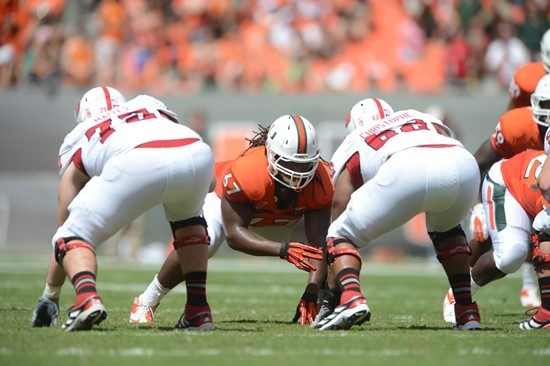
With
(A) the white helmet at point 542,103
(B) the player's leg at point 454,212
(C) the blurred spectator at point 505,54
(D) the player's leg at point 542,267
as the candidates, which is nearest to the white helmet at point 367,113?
(B) the player's leg at point 454,212

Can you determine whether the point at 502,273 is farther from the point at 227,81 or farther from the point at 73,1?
the point at 73,1

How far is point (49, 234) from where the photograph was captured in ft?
51.7

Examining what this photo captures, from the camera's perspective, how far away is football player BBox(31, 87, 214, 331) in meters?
4.92

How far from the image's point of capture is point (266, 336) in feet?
16.8

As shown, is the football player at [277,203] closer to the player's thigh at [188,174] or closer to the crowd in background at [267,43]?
the player's thigh at [188,174]

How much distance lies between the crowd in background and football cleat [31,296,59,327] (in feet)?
34.2

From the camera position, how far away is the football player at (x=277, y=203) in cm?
575

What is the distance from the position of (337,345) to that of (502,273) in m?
2.32

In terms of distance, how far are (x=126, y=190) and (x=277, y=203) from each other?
1479mm

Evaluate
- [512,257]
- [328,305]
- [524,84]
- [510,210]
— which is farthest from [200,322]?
[524,84]

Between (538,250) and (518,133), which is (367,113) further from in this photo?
(518,133)

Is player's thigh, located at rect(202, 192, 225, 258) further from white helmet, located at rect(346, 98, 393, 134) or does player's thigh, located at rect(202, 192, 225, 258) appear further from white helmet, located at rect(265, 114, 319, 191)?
white helmet, located at rect(346, 98, 393, 134)

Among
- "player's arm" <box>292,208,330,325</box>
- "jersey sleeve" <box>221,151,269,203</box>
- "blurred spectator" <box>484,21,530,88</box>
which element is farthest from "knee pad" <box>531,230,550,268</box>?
"blurred spectator" <box>484,21,530,88</box>

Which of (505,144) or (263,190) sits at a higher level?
(263,190)
